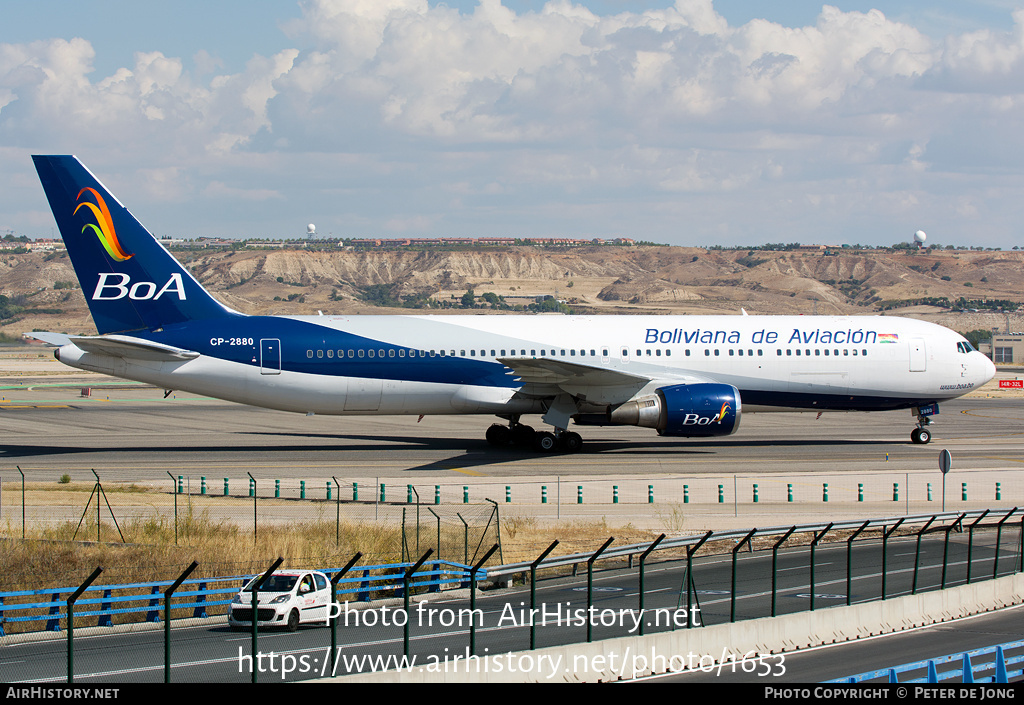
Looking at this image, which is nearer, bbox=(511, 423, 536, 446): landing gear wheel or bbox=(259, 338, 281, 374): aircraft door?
bbox=(259, 338, 281, 374): aircraft door

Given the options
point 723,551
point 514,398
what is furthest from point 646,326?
point 723,551

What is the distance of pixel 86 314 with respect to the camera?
171m

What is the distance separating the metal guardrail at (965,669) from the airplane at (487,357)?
2190 cm

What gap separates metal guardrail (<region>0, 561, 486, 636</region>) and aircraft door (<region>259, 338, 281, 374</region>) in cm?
1869

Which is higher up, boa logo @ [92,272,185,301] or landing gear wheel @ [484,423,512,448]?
boa logo @ [92,272,185,301]

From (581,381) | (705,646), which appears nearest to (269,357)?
(581,381)

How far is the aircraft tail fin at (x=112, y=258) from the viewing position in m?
38.0

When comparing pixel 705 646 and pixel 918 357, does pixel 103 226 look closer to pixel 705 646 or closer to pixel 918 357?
pixel 705 646

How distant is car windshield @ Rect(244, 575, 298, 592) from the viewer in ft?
60.5

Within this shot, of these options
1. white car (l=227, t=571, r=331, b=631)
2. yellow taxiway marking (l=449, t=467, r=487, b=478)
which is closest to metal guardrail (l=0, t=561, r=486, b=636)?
white car (l=227, t=571, r=331, b=631)

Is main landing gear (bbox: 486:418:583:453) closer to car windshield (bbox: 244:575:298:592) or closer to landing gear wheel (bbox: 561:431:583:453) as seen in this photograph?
landing gear wheel (bbox: 561:431:583:453)

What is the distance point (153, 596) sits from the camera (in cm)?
1755

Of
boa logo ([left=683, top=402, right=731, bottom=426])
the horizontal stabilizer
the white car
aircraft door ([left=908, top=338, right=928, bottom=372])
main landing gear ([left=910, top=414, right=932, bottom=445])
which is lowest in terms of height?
main landing gear ([left=910, top=414, right=932, bottom=445])

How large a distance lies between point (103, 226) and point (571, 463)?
19.5m
